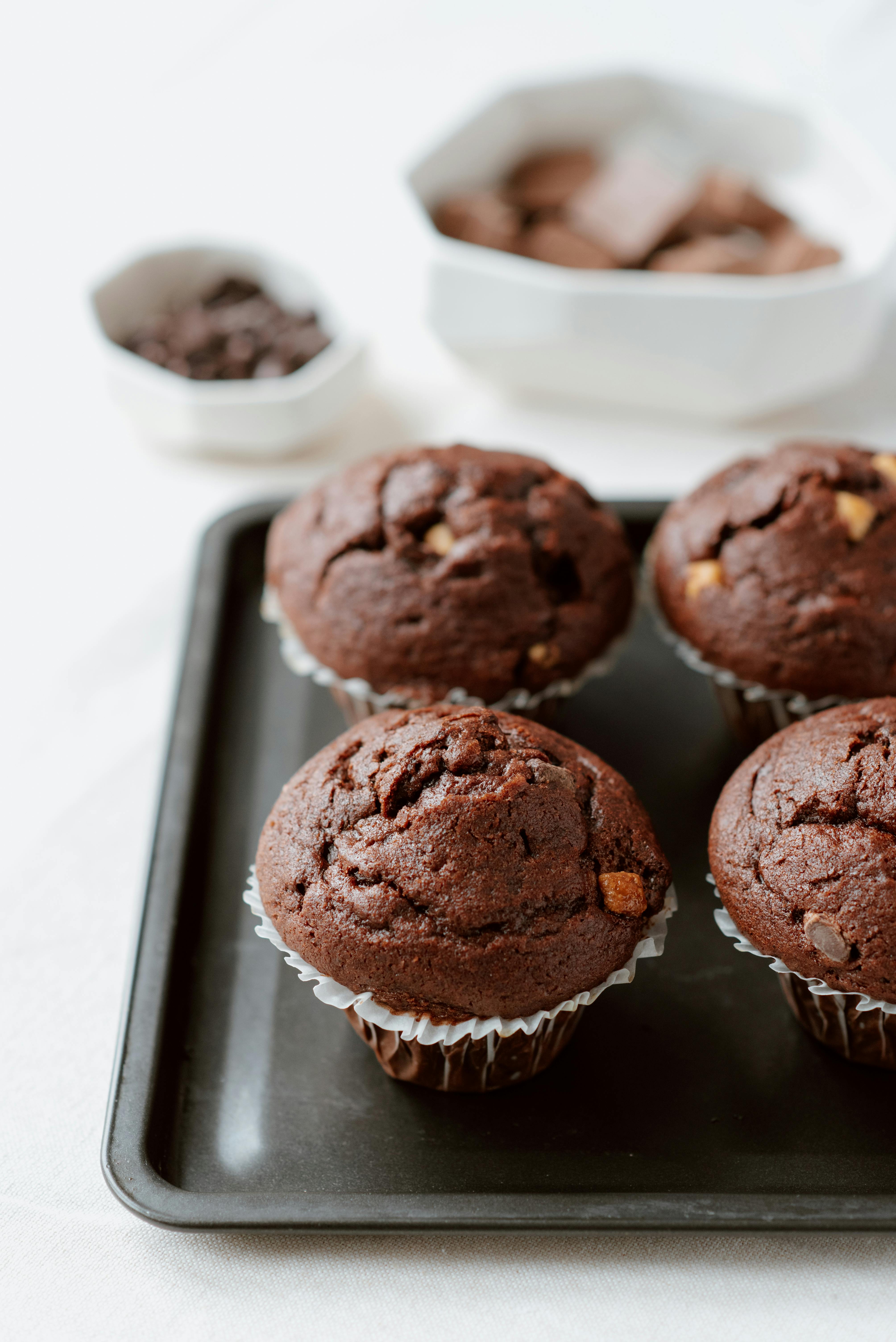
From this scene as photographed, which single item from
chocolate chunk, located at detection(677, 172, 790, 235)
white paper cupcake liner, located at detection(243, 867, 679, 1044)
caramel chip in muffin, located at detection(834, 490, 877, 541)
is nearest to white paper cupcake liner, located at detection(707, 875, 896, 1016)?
white paper cupcake liner, located at detection(243, 867, 679, 1044)

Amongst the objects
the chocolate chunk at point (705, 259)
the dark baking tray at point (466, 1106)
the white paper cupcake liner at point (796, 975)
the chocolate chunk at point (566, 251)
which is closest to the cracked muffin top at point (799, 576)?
the dark baking tray at point (466, 1106)

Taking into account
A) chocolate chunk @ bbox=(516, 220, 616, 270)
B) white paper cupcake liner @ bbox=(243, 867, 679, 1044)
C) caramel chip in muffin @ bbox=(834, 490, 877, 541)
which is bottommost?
white paper cupcake liner @ bbox=(243, 867, 679, 1044)

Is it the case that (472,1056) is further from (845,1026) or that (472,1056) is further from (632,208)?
(632,208)

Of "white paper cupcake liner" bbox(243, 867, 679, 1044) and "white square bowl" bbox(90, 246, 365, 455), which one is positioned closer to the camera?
"white paper cupcake liner" bbox(243, 867, 679, 1044)

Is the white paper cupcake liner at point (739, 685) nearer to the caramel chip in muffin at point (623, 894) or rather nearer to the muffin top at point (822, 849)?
the muffin top at point (822, 849)

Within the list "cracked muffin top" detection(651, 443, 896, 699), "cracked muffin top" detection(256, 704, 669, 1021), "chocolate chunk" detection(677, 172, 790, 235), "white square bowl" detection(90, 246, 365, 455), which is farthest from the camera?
"chocolate chunk" detection(677, 172, 790, 235)

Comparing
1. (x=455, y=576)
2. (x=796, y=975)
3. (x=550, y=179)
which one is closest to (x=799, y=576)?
(x=455, y=576)

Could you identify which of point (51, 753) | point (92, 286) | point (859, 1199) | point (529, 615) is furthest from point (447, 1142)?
point (92, 286)

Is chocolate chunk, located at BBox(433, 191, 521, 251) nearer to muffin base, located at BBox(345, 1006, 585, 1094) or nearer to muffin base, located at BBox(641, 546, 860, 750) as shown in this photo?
muffin base, located at BBox(641, 546, 860, 750)
